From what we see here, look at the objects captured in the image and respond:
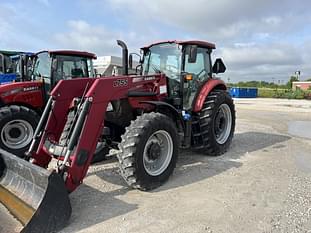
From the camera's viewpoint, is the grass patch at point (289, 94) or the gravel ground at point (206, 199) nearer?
the gravel ground at point (206, 199)

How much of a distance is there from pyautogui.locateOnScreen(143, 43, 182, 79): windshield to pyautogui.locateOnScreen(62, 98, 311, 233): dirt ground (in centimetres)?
181

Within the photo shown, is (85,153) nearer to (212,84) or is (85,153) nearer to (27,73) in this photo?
(212,84)

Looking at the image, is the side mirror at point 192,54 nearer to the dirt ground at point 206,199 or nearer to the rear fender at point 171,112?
the rear fender at point 171,112

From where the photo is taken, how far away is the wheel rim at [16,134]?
6.85 m

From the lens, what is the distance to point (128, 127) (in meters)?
4.80

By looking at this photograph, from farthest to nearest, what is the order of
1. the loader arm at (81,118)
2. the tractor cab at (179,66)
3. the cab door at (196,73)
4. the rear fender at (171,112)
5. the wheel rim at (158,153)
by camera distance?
the cab door at (196,73), the tractor cab at (179,66), the rear fender at (171,112), the wheel rim at (158,153), the loader arm at (81,118)

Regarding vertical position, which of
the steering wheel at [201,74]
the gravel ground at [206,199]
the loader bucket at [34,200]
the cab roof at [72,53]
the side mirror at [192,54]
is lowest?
the gravel ground at [206,199]

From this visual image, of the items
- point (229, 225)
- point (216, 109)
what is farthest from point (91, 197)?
point (216, 109)

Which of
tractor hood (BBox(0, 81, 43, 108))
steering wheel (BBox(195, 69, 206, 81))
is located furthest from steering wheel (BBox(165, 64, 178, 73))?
tractor hood (BBox(0, 81, 43, 108))

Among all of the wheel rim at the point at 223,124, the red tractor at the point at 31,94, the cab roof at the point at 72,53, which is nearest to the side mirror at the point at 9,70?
the red tractor at the point at 31,94

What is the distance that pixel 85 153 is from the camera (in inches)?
165

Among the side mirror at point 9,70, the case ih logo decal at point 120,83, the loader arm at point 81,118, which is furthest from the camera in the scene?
the side mirror at point 9,70

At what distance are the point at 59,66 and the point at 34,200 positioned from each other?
14.4 ft

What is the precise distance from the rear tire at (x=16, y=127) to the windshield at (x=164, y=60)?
2694mm
